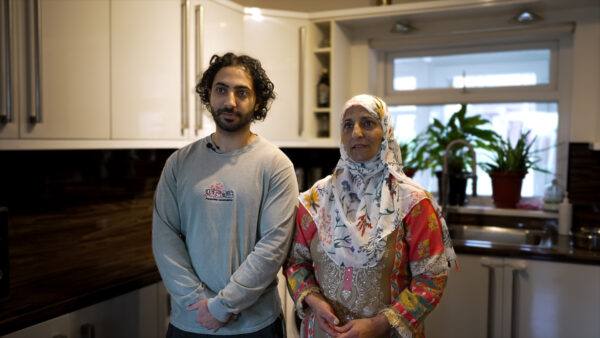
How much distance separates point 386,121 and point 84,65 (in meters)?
1.05

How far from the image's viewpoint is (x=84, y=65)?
172cm

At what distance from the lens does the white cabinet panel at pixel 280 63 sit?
263 centimetres

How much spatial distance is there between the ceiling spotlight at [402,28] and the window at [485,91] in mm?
196

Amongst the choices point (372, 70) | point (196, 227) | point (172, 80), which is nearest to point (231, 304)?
point (196, 227)

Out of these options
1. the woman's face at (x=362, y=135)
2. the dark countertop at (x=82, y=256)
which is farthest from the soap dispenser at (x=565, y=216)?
the woman's face at (x=362, y=135)

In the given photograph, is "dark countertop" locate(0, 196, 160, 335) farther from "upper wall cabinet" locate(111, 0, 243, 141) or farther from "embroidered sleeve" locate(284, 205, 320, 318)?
"embroidered sleeve" locate(284, 205, 320, 318)

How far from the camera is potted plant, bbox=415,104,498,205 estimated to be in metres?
2.74

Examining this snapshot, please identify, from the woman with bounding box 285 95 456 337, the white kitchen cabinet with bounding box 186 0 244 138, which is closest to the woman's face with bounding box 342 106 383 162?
the woman with bounding box 285 95 456 337

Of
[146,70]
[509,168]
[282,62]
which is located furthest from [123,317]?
[509,168]

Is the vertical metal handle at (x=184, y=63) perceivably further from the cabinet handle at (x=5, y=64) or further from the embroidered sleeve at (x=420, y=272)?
the embroidered sleeve at (x=420, y=272)

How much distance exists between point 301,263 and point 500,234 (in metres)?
1.58

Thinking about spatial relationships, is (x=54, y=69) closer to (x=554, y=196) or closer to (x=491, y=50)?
(x=491, y=50)

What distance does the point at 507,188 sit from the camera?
2.68 metres

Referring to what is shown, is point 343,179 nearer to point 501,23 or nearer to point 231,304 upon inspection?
point 231,304
